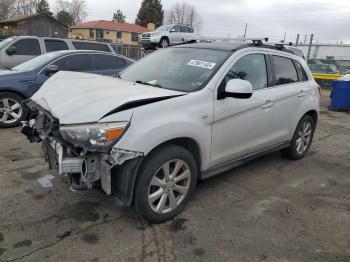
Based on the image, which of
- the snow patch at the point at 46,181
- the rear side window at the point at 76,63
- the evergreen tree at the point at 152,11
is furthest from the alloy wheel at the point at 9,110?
the evergreen tree at the point at 152,11

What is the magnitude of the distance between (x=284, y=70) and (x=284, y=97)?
436 millimetres

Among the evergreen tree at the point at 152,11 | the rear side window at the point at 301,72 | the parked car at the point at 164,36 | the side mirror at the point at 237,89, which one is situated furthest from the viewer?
the evergreen tree at the point at 152,11

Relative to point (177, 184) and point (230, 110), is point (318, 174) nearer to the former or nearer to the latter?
point (230, 110)

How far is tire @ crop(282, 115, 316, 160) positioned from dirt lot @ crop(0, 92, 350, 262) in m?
0.53

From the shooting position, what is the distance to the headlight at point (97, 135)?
2.94m

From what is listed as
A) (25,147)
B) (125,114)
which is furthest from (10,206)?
(25,147)

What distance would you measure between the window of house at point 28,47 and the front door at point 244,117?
7.43m

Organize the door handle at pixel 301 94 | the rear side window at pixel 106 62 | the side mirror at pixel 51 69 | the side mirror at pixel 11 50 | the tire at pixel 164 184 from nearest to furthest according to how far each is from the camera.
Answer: the tire at pixel 164 184 → the door handle at pixel 301 94 → the side mirror at pixel 51 69 → the rear side window at pixel 106 62 → the side mirror at pixel 11 50

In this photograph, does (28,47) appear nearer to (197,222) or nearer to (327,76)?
(197,222)

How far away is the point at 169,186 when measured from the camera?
3.47m

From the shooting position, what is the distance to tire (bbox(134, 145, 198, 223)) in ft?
10.5

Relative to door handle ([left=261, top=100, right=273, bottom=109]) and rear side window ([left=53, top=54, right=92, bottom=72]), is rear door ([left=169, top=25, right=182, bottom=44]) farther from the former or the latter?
door handle ([left=261, top=100, right=273, bottom=109])

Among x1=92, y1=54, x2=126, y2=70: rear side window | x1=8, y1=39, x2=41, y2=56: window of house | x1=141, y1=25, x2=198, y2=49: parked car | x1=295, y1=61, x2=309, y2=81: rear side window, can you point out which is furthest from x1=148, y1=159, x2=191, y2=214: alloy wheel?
x1=141, y1=25, x2=198, y2=49: parked car

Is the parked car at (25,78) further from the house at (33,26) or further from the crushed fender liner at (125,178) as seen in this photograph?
the house at (33,26)
